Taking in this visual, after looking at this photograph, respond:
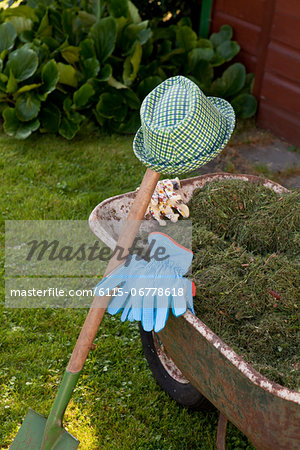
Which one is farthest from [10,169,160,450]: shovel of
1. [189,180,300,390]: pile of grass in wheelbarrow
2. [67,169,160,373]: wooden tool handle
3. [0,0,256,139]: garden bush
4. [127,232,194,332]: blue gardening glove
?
[0,0,256,139]: garden bush

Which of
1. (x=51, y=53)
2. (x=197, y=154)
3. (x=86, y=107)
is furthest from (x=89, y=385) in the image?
(x=51, y=53)

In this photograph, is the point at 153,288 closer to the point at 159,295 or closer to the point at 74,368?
the point at 159,295

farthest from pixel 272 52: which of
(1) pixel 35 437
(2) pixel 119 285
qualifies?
(1) pixel 35 437

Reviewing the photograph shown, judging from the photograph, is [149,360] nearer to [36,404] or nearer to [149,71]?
[36,404]

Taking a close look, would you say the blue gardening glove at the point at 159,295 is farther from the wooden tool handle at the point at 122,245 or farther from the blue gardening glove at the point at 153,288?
the wooden tool handle at the point at 122,245

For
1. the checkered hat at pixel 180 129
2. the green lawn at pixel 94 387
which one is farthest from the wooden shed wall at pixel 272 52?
the checkered hat at pixel 180 129

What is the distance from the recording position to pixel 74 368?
1.82 metres

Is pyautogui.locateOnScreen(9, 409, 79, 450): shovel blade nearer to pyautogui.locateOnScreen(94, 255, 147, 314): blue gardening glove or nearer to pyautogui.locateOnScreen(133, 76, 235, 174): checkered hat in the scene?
pyautogui.locateOnScreen(94, 255, 147, 314): blue gardening glove

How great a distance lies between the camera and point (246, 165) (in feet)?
13.7

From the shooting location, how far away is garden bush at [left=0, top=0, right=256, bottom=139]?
4234 mm

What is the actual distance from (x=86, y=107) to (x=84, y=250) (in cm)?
159

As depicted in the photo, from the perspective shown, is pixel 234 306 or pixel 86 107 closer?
pixel 234 306

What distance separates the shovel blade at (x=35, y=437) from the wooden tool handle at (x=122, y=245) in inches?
11.2

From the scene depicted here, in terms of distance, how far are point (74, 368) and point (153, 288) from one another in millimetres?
407
